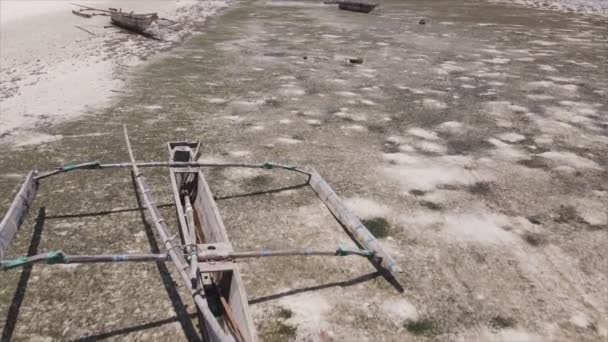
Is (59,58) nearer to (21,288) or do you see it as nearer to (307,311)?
(21,288)

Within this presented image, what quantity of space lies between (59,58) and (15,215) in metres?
10.2

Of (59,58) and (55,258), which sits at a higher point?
(59,58)

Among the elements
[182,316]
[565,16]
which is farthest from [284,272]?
[565,16]

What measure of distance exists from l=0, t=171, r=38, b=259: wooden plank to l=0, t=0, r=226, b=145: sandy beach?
286 centimetres

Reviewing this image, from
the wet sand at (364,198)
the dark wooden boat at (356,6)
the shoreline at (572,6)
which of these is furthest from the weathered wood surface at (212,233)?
the shoreline at (572,6)

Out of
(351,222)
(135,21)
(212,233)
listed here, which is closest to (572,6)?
(135,21)

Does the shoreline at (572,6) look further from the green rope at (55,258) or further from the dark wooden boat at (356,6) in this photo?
the green rope at (55,258)

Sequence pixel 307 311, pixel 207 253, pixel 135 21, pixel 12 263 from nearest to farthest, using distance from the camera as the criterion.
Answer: pixel 12 263 < pixel 207 253 < pixel 307 311 < pixel 135 21

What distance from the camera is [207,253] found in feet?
12.6

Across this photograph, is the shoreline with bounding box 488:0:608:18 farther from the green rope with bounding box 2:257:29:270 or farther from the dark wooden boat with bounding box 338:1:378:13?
the green rope with bounding box 2:257:29:270

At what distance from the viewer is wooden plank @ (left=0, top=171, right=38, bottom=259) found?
4101mm

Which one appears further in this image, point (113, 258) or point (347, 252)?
point (347, 252)

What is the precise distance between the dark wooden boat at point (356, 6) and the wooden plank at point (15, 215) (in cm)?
2242

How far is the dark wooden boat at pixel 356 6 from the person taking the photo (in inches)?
953
